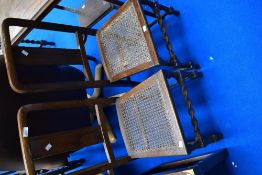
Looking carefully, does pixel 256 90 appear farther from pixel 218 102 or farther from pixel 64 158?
pixel 64 158

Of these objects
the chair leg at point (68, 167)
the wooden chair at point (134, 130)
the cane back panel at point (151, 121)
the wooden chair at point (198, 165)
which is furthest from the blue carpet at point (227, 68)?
the chair leg at point (68, 167)

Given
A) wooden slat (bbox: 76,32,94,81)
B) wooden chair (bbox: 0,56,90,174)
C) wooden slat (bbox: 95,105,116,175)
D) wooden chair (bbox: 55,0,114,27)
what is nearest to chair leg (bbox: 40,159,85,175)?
wooden chair (bbox: 0,56,90,174)

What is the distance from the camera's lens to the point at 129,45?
1.45 m

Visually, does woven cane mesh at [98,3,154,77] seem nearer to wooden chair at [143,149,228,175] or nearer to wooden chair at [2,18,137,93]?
wooden chair at [2,18,137,93]

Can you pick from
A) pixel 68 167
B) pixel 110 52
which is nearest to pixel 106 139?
pixel 110 52

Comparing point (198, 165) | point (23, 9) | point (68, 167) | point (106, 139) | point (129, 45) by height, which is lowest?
point (198, 165)

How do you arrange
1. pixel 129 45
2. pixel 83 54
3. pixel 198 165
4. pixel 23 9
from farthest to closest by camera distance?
1. pixel 23 9
2. pixel 83 54
3. pixel 129 45
4. pixel 198 165

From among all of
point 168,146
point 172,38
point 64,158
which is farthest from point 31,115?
point 172,38

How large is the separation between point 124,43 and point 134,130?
1.42 ft

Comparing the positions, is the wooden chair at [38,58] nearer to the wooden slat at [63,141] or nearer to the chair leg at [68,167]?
the wooden slat at [63,141]

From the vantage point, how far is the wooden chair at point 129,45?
4.40 ft

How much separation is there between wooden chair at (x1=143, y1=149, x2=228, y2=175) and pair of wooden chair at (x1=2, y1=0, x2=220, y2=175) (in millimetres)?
77

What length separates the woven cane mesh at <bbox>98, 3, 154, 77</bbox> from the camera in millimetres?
1385

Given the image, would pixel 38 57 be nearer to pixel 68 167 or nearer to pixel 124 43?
pixel 124 43
